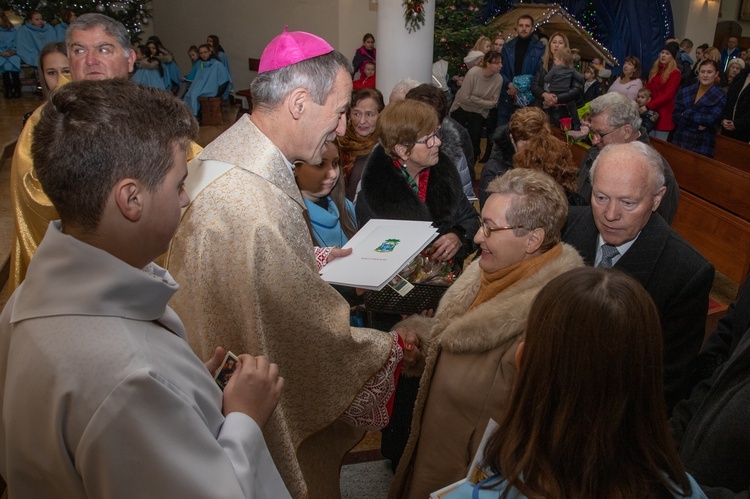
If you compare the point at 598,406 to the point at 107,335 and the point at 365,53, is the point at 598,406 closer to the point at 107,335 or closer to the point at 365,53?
the point at 107,335

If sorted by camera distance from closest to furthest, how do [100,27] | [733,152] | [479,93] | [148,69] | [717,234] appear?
[100,27], [717,234], [733,152], [479,93], [148,69]

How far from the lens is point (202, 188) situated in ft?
6.14

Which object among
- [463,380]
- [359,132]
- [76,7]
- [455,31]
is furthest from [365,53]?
[463,380]

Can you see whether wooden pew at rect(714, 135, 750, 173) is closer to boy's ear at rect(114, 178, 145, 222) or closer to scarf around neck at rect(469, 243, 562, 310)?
scarf around neck at rect(469, 243, 562, 310)

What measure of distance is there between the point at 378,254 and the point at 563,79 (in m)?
6.92

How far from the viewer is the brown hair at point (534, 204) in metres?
2.16

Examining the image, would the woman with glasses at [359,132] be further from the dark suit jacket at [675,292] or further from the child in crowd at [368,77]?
the child in crowd at [368,77]

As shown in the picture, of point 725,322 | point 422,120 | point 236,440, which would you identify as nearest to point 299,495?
point 236,440

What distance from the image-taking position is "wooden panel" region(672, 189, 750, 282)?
15.6 feet

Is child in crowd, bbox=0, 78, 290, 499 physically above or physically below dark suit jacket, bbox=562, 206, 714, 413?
above

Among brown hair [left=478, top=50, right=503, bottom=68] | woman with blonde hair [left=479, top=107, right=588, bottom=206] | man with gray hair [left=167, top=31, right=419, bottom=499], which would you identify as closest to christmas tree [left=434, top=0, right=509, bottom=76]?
brown hair [left=478, top=50, right=503, bottom=68]

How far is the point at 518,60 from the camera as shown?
9695 mm

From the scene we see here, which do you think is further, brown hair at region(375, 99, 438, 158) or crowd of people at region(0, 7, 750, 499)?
brown hair at region(375, 99, 438, 158)

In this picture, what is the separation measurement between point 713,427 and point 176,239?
1.57m
